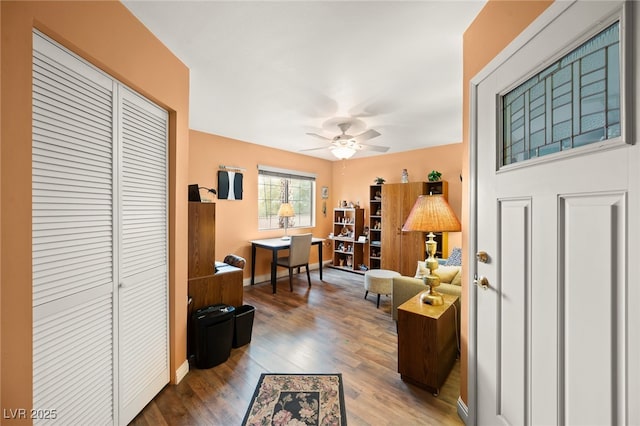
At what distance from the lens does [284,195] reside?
5.11 meters

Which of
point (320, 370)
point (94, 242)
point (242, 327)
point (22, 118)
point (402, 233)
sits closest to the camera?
point (22, 118)

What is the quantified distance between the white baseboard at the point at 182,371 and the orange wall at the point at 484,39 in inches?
80.0

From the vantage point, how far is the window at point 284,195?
4738mm

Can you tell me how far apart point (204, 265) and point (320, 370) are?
1379 millimetres

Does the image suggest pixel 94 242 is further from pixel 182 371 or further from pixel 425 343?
pixel 425 343

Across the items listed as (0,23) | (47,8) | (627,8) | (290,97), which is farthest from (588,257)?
(290,97)

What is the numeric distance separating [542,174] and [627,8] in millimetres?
508

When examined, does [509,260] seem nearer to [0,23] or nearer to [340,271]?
[0,23]

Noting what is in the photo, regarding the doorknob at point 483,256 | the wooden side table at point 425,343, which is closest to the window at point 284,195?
the wooden side table at point 425,343

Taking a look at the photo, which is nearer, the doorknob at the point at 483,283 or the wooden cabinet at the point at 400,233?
the doorknob at the point at 483,283

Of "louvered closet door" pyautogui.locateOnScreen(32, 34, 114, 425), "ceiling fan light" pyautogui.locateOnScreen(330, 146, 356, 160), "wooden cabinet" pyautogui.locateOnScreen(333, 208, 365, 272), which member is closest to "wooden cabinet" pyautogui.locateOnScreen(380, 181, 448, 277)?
"wooden cabinet" pyautogui.locateOnScreen(333, 208, 365, 272)

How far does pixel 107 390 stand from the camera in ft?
4.51

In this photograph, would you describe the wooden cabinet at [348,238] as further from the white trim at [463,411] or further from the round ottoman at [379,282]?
the white trim at [463,411]

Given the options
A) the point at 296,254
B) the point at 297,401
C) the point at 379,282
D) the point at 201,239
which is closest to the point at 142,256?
the point at 201,239
